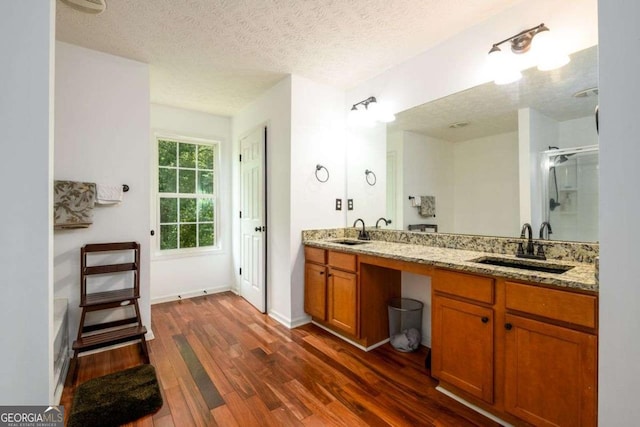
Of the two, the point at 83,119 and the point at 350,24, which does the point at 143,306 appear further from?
the point at 350,24

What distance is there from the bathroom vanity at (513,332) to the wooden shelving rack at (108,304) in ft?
6.33

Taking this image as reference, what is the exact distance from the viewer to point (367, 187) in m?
3.11

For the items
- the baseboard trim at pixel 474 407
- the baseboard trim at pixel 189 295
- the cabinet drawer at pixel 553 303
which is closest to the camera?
the cabinet drawer at pixel 553 303

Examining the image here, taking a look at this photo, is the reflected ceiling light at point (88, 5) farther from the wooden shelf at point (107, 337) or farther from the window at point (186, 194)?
the wooden shelf at point (107, 337)

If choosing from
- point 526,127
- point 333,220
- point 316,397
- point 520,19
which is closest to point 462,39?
point 520,19

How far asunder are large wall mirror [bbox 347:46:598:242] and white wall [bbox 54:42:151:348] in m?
2.37

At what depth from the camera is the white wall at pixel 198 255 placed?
356 cm

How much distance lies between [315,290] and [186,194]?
2282 millimetres

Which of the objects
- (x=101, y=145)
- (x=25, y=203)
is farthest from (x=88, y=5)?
(x=25, y=203)

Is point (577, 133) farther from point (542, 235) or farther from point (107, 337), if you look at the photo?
point (107, 337)

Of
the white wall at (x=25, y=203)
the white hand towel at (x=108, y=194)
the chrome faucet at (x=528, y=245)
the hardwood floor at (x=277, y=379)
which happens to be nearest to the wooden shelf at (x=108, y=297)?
the hardwood floor at (x=277, y=379)

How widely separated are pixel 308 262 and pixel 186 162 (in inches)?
89.9

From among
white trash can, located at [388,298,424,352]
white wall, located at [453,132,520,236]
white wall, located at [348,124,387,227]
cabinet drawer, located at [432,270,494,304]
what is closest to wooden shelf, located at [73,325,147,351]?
white trash can, located at [388,298,424,352]

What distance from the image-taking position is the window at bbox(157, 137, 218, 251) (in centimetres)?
366
